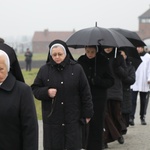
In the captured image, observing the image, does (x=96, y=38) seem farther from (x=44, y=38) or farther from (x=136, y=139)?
(x=44, y=38)

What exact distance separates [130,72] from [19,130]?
5.44 metres

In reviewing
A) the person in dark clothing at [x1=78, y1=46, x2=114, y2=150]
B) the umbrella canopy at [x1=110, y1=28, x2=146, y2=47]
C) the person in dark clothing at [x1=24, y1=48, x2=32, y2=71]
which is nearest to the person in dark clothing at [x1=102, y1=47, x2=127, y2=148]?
the umbrella canopy at [x1=110, y1=28, x2=146, y2=47]

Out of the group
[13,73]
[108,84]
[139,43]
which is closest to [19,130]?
[13,73]

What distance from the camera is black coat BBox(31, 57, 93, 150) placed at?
589 centimetres

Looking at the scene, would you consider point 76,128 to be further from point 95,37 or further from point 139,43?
point 139,43

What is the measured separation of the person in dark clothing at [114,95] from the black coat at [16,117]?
161 inches

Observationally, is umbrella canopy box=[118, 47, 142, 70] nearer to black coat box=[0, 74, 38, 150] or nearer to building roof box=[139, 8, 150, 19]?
black coat box=[0, 74, 38, 150]

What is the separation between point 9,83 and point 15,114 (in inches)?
9.3

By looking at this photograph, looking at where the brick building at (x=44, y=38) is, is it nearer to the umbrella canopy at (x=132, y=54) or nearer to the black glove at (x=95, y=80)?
the umbrella canopy at (x=132, y=54)

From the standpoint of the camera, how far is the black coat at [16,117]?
12.7 feet

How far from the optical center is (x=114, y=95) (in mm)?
8156

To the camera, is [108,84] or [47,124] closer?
[47,124]

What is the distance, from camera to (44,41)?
140000 millimetres

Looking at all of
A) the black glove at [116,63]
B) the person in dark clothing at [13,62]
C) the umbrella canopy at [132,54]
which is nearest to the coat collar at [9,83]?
the person in dark clothing at [13,62]
